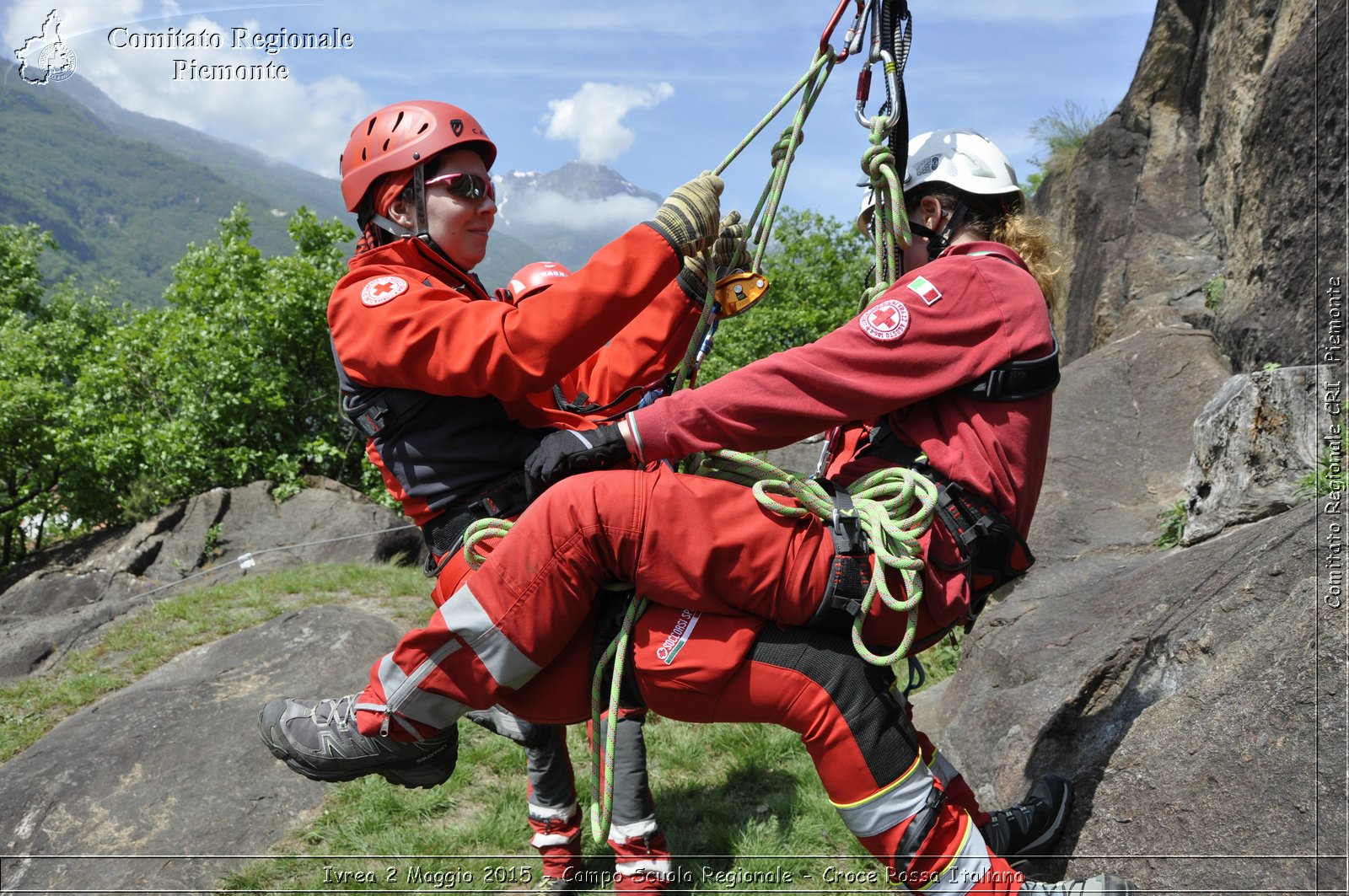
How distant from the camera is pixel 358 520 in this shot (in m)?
13.5

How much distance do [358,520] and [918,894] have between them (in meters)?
12.0

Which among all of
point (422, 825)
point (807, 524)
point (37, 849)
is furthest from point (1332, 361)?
point (37, 849)

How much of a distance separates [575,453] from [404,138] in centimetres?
157

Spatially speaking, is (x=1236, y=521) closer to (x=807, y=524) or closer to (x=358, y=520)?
(x=807, y=524)

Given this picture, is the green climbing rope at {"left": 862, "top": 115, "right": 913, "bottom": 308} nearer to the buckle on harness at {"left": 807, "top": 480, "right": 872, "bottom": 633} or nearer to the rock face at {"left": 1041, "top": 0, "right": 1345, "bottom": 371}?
the buckle on harness at {"left": 807, "top": 480, "right": 872, "bottom": 633}

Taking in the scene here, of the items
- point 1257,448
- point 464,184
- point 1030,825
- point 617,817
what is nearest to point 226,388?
point 617,817

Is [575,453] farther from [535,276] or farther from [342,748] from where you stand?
[535,276]

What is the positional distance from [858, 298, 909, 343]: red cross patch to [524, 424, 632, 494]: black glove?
0.84 meters

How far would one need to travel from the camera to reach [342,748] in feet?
9.98

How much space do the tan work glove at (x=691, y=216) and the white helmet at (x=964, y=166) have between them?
0.75 meters

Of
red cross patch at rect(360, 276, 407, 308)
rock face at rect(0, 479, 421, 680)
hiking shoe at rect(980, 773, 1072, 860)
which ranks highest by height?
red cross patch at rect(360, 276, 407, 308)

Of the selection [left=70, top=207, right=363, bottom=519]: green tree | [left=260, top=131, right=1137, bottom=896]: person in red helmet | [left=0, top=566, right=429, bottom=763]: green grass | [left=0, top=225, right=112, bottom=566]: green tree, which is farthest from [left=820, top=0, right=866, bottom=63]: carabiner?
[left=0, top=225, right=112, bottom=566]: green tree

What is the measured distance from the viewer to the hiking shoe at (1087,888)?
2744mm

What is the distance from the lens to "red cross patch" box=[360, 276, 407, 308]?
3080 mm
